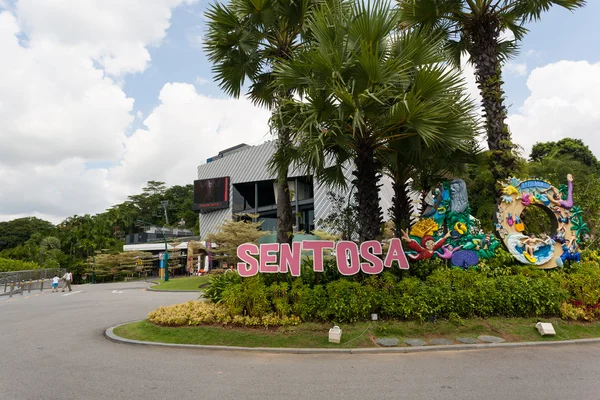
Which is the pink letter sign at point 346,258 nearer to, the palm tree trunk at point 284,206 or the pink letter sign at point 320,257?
the pink letter sign at point 320,257

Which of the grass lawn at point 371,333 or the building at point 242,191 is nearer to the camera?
the grass lawn at point 371,333

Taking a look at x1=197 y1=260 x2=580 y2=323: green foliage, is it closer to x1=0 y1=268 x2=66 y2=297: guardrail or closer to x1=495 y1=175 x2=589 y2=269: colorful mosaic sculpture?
x1=495 y1=175 x2=589 y2=269: colorful mosaic sculpture

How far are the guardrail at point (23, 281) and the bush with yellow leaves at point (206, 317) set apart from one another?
21.6m

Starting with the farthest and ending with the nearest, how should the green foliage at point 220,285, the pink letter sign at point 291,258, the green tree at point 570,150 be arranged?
the green tree at point 570,150, the green foliage at point 220,285, the pink letter sign at point 291,258

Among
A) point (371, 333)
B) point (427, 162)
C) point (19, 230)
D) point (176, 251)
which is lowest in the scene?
point (371, 333)

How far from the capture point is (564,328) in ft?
26.9

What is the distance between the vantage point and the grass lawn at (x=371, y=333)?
7754mm

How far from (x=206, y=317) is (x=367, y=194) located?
16.6 ft

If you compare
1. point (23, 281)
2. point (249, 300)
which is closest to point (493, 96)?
point (249, 300)

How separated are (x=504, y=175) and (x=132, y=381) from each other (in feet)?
34.9

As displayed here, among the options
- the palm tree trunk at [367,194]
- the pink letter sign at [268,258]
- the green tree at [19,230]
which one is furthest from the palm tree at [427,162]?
the green tree at [19,230]

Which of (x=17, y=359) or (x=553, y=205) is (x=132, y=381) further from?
(x=553, y=205)

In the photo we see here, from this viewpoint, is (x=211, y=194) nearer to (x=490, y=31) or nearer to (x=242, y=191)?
(x=242, y=191)

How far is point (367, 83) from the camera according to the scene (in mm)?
8023
